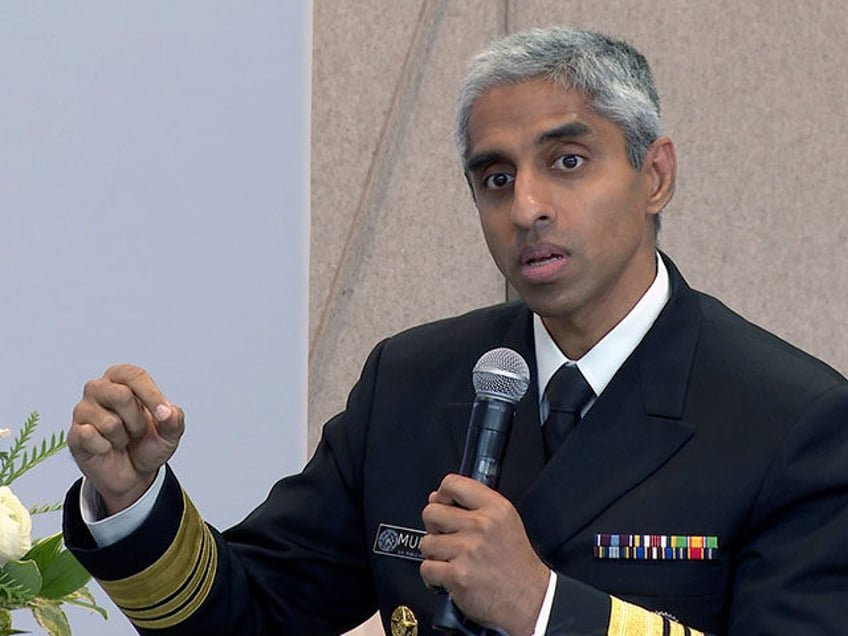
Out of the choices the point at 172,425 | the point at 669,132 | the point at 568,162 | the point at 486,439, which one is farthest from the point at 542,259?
the point at 669,132

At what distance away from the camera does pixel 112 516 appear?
65.7 inches

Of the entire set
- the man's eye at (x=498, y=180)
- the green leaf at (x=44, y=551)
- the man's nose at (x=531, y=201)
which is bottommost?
the green leaf at (x=44, y=551)

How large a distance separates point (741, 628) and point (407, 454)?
1.58 feet

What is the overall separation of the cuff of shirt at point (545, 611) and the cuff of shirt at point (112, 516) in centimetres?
46

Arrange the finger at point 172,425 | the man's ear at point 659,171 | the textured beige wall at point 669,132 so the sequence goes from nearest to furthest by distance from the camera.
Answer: the finger at point 172,425 < the man's ear at point 659,171 < the textured beige wall at point 669,132

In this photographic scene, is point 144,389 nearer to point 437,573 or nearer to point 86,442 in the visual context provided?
point 86,442

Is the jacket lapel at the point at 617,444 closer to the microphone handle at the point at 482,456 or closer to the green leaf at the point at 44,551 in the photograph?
the microphone handle at the point at 482,456

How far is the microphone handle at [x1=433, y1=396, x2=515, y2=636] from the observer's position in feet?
4.58

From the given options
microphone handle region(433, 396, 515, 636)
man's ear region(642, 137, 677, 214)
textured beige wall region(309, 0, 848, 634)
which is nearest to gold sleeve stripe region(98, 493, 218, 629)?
microphone handle region(433, 396, 515, 636)

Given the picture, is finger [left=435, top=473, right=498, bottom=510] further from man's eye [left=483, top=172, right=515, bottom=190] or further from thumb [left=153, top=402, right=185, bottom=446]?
man's eye [left=483, top=172, right=515, bottom=190]

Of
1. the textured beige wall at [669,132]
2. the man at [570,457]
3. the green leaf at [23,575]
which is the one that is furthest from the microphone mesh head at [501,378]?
the textured beige wall at [669,132]

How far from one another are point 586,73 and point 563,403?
0.37 m

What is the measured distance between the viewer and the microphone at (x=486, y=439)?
1396 millimetres

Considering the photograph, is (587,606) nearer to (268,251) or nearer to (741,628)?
Result: (741,628)
